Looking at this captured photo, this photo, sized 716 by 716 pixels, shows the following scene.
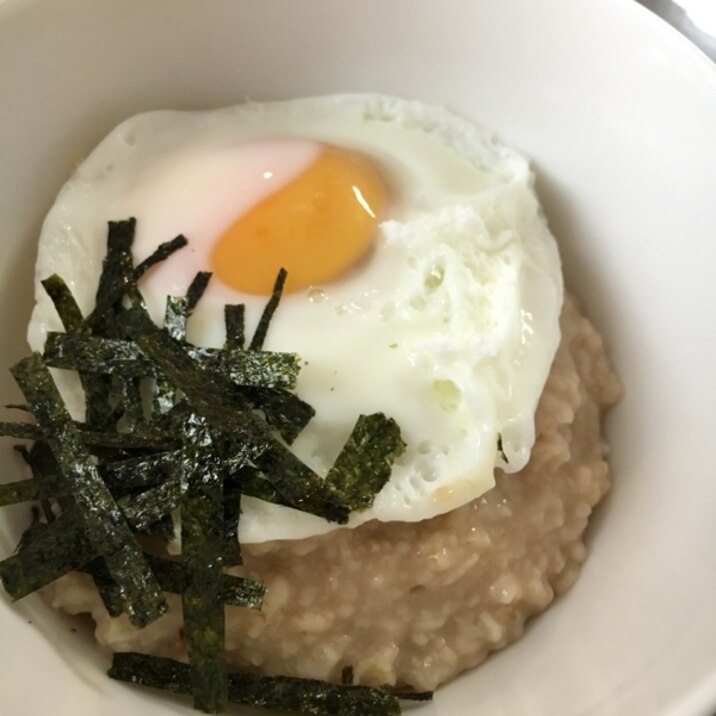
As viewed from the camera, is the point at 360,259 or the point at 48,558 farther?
the point at 360,259

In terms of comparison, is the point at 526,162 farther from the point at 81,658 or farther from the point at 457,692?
the point at 81,658

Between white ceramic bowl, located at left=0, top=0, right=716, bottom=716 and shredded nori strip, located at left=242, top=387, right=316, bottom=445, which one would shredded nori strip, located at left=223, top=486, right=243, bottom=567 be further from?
white ceramic bowl, located at left=0, top=0, right=716, bottom=716

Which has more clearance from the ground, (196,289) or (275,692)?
(196,289)

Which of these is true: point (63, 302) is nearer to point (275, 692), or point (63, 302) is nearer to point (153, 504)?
point (153, 504)

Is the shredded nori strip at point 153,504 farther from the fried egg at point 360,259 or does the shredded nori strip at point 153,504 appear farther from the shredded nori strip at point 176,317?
the shredded nori strip at point 176,317

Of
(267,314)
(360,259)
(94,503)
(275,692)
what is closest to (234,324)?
(267,314)

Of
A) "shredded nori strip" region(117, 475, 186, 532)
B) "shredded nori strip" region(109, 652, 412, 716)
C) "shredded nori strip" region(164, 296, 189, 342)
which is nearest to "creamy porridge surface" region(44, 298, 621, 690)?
"shredded nori strip" region(109, 652, 412, 716)

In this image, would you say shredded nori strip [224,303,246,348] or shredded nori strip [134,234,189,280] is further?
shredded nori strip [134,234,189,280]
